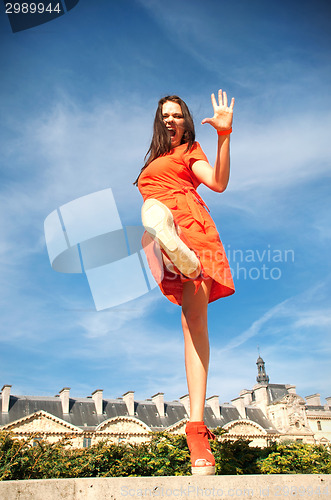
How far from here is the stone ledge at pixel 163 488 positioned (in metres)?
1.94

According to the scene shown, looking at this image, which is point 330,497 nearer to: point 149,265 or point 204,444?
point 204,444

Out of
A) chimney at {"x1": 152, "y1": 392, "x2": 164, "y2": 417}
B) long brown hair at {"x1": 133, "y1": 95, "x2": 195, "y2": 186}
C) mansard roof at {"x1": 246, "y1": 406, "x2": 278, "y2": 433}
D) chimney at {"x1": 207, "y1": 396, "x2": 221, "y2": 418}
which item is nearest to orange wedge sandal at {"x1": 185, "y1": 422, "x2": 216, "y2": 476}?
long brown hair at {"x1": 133, "y1": 95, "x2": 195, "y2": 186}

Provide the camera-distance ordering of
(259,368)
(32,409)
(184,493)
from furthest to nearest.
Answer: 1. (259,368)
2. (32,409)
3. (184,493)

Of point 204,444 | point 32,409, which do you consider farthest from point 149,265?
point 32,409

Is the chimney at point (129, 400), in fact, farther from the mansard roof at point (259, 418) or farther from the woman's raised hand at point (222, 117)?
the woman's raised hand at point (222, 117)


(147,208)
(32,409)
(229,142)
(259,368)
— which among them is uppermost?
(259,368)

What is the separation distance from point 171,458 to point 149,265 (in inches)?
145

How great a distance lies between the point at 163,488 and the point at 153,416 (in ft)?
144

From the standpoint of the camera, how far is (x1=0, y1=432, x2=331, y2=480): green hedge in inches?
196

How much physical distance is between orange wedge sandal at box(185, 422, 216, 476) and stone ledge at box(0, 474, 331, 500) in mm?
372

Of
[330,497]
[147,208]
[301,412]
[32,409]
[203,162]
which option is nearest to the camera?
[330,497]

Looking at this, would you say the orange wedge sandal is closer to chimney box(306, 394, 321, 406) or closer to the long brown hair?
the long brown hair

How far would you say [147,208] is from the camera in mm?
2803

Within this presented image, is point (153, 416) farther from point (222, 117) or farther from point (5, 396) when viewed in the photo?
point (222, 117)
